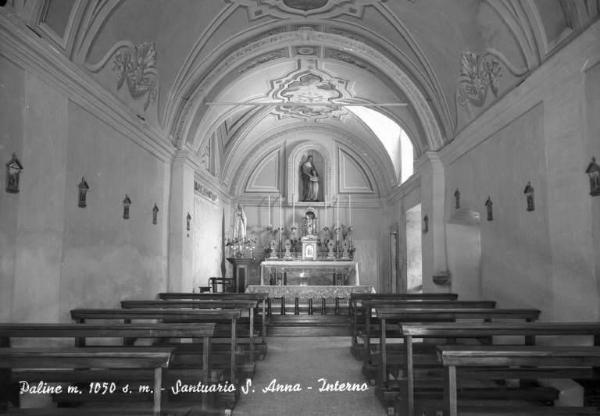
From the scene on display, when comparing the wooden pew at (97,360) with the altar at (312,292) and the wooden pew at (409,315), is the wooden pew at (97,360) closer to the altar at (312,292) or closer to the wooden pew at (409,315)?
the wooden pew at (409,315)

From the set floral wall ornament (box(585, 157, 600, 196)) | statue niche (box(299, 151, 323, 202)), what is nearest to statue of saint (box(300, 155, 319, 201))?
statue niche (box(299, 151, 323, 202))

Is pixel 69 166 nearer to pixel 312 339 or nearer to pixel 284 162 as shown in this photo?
pixel 312 339

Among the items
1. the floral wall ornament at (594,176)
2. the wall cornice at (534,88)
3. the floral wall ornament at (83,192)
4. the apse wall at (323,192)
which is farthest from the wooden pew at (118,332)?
the apse wall at (323,192)

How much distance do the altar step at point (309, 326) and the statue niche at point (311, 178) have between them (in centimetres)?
742

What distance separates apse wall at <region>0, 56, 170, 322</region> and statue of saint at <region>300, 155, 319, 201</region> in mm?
9229

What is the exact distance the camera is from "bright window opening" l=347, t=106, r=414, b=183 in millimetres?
14984

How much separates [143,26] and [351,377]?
5.74 metres

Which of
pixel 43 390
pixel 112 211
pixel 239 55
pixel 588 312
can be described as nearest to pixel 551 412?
pixel 588 312

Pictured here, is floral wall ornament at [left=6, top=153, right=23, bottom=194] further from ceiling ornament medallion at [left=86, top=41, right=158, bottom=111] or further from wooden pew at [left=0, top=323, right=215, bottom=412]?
ceiling ornament medallion at [left=86, top=41, right=158, bottom=111]

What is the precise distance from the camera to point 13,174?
4.70 metres

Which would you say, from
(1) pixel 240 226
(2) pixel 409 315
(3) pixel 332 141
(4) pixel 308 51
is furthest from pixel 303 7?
(3) pixel 332 141

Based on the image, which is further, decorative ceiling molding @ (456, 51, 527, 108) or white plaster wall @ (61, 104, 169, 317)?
decorative ceiling molding @ (456, 51, 527, 108)

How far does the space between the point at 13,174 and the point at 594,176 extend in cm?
542

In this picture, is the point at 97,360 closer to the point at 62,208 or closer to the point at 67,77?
the point at 62,208
